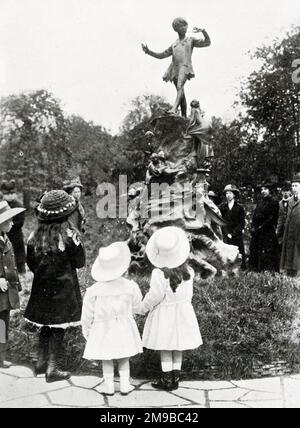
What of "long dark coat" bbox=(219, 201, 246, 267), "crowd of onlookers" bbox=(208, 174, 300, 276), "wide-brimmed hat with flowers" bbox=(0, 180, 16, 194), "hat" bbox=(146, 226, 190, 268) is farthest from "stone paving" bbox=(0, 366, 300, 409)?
"long dark coat" bbox=(219, 201, 246, 267)

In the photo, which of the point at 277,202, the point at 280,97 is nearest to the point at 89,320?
the point at 277,202

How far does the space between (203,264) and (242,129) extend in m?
7.38

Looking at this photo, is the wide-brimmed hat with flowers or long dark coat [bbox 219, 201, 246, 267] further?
long dark coat [bbox 219, 201, 246, 267]

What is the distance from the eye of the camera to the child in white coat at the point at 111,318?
4395 millimetres

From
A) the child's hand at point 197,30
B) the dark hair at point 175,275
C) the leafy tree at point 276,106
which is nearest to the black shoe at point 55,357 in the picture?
the dark hair at point 175,275

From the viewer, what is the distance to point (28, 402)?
4.28 meters

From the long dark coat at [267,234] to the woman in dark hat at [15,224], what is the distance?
4.01 meters

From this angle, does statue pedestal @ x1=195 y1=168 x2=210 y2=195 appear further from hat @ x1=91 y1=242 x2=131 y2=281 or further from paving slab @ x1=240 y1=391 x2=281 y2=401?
paving slab @ x1=240 y1=391 x2=281 y2=401

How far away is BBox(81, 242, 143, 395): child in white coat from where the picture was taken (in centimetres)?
439

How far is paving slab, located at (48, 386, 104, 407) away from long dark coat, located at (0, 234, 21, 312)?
3.59 feet

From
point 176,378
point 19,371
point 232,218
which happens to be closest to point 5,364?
point 19,371

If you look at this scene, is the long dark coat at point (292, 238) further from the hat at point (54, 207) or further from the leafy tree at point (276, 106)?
the leafy tree at point (276, 106)

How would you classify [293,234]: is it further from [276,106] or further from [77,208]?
[276,106]

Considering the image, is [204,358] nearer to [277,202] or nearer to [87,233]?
[277,202]
